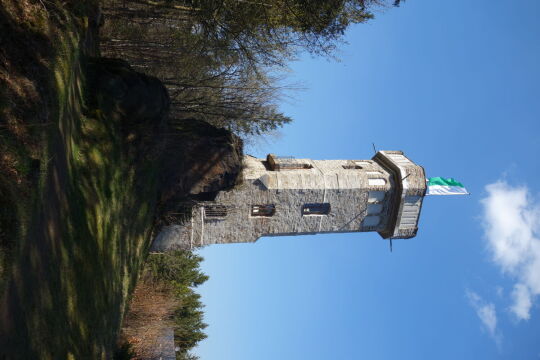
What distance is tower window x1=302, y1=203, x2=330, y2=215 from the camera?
17719 mm

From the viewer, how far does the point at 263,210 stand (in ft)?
57.2

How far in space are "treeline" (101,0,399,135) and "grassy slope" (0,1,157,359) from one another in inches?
208

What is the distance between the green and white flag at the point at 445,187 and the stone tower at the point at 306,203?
1.32 meters

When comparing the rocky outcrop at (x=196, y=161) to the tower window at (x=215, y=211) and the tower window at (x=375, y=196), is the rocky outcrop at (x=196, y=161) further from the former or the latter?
the tower window at (x=375, y=196)

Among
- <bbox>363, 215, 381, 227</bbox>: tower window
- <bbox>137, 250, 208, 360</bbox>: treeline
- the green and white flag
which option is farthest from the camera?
<bbox>137, 250, 208, 360</bbox>: treeline

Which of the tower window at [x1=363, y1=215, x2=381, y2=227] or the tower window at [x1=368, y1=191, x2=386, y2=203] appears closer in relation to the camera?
the tower window at [x1=368, y1=191, x2=386, y2=203]

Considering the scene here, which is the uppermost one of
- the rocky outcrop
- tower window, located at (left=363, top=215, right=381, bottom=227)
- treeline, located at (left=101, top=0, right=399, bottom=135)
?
treeline, located at (left=101, top=0, right=399, bottom=135)

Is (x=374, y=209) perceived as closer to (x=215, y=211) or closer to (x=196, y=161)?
(x=215, y=211)

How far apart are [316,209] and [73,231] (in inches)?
423

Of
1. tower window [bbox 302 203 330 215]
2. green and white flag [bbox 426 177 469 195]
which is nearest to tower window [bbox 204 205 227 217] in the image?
tower window [bbox 302 203 330 215]

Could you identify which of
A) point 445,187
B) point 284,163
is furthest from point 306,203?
point 445,187

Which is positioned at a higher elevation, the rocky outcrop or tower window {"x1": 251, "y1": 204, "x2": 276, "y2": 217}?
the rocky outcrop

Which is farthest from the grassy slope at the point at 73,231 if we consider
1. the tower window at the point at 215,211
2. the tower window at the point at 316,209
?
the tower window at the point at 316,209

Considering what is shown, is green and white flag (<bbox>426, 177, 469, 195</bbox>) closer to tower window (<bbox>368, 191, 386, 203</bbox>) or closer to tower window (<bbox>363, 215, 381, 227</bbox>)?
tower window (<bbox>368, 191, 386, 203</bbox>)
